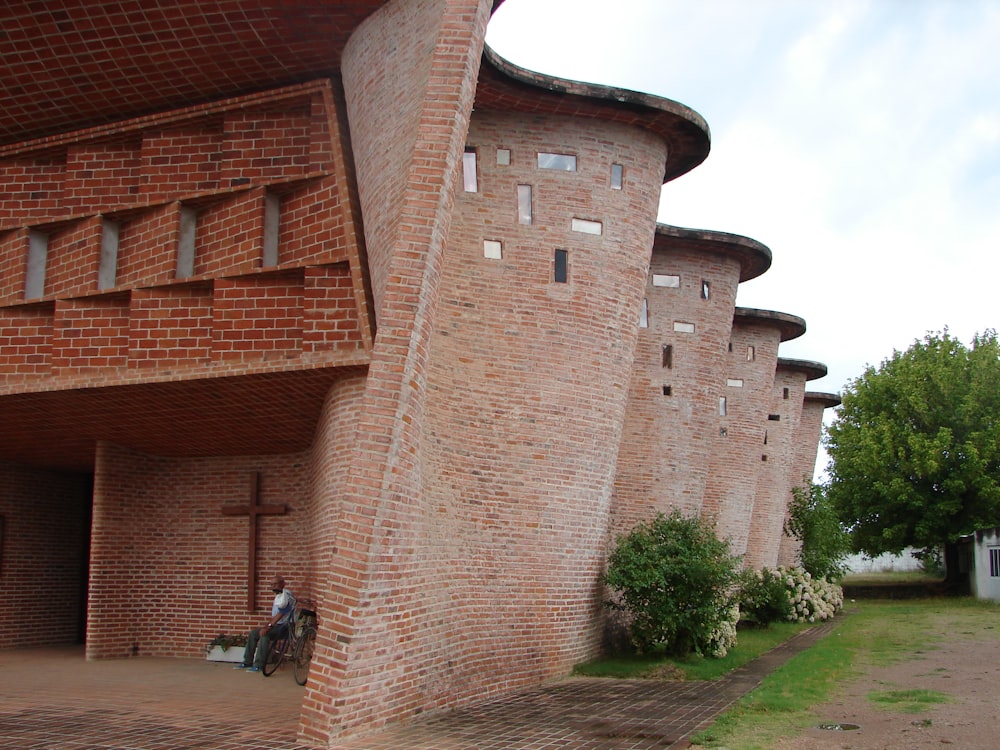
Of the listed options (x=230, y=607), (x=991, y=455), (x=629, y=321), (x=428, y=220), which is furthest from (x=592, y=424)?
(x=991, y=455)

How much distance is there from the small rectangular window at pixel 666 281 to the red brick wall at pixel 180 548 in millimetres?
7008

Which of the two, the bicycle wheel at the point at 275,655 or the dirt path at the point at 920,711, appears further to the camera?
the bicycle wheel at the point at 275,655

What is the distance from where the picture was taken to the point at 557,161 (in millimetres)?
12867

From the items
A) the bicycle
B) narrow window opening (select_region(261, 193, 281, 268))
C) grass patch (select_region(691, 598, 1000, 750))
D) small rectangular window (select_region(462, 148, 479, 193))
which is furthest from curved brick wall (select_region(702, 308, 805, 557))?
narrow window opening (select_region(261, 193, 281, 268))

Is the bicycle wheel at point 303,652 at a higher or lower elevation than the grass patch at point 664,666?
higher

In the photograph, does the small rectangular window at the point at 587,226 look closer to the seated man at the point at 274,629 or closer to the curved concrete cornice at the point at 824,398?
the seated man at the point at 274,629

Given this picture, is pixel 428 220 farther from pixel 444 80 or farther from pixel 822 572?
pixel 822 572

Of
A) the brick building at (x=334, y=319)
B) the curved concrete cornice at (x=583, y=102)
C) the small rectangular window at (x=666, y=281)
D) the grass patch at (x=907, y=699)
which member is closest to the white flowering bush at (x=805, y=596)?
the small rectangular window at (x=666, y=281)

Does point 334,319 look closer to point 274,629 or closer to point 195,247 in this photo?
point 195,247

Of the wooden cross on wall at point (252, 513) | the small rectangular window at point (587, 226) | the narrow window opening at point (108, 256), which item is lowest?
the wooden cross on wall at point (252, 513)

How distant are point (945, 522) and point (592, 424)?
21.1 meters

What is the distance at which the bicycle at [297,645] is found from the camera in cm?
1195

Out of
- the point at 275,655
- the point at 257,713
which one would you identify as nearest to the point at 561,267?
the point at 275,655

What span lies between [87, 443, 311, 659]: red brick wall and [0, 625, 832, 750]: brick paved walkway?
0.92 meters
